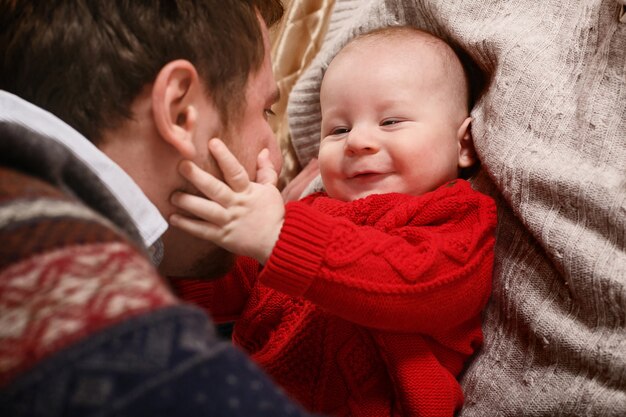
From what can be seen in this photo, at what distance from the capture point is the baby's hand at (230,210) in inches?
39.0

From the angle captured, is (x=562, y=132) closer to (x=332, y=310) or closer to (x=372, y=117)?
(x=372, y=117)

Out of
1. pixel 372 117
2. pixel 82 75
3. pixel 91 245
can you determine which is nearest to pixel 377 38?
pixel 372 117

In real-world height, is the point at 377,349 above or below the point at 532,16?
below

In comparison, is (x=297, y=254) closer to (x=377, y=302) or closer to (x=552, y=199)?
(x=377, y=302)

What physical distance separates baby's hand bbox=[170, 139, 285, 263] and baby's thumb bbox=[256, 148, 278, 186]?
0.08 meters

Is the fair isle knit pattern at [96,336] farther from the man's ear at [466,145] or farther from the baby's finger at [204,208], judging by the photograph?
the man's ear at [466,145]

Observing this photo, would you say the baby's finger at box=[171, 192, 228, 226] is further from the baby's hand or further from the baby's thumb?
the baby's thumb

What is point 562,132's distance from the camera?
3.51 ft

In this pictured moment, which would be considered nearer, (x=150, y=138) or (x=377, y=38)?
(x=150, y=138)

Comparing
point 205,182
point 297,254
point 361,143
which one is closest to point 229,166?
point 205,182

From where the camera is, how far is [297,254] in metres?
0.97

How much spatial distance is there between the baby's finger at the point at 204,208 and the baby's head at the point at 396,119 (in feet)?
1.14

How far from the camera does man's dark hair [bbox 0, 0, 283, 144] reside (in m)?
0.93

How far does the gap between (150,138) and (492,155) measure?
0.61 metres
